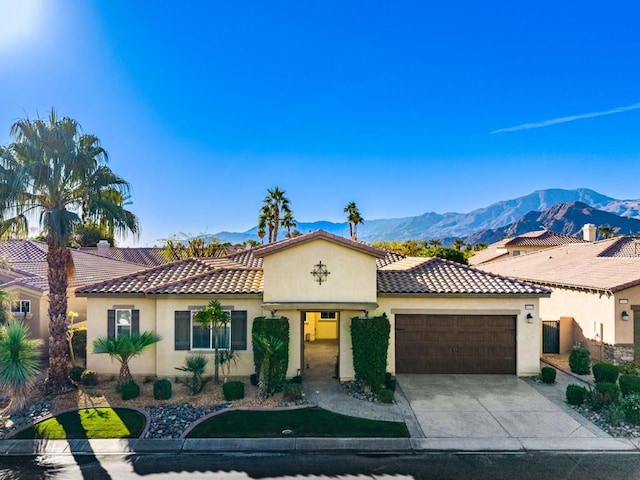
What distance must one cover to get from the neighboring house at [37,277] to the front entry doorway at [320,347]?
10.8m

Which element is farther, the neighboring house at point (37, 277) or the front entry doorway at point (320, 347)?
the neighboring house at point (37, 277)

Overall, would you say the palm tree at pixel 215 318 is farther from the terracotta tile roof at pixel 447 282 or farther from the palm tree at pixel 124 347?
the terracotta tile roof at pixel 447 282

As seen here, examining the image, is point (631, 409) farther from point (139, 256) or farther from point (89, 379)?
point (139, 256)

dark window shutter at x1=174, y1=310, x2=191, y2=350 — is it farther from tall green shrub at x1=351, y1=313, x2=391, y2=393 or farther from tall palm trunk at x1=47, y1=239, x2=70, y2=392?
tall green shrub at x1=351, y1=313, x2=391, y2=393

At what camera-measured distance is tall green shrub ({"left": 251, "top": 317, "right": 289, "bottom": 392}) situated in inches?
521

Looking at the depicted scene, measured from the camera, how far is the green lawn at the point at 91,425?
35.2 feet

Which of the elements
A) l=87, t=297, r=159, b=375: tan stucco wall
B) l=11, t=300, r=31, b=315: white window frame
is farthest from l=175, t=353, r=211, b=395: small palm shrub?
l=11, t=300, r=31, b=315: white window frame

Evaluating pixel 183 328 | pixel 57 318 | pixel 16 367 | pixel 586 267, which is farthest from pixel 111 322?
pixel 586 267

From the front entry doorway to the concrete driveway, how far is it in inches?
126

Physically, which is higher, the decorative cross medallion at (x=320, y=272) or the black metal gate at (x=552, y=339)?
the decorative cross medallion at (x=320, y=272)

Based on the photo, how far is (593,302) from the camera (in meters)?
18.5

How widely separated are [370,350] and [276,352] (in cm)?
331

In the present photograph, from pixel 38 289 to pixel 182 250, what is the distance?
20483 mm

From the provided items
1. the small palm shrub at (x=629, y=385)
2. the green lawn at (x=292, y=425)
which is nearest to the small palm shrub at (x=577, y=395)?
the small palm shrub at (x=629, y=385)
